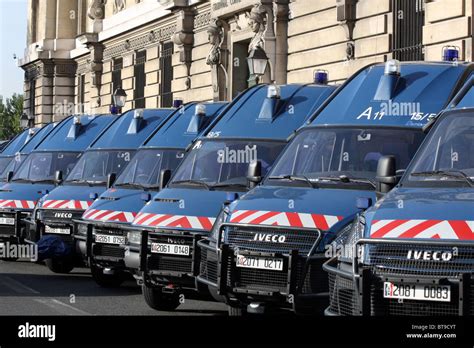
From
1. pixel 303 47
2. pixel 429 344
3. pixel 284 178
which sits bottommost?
pixel 429 344

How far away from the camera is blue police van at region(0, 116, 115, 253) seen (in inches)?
827

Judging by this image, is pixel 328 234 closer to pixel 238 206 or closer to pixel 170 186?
pixel 238 206

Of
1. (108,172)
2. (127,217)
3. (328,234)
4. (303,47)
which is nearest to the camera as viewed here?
(328,234)

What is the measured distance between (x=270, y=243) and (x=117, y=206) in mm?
5547

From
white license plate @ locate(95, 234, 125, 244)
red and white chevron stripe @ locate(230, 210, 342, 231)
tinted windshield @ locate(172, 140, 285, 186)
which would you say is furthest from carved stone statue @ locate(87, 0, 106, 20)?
red and white chevron stripe @ locate(230, 210, 342, 231)

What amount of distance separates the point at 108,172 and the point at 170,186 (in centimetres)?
478

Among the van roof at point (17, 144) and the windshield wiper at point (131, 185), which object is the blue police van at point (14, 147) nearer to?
the van roof at point (17, 144)

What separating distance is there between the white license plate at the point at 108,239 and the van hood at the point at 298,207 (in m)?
4.44

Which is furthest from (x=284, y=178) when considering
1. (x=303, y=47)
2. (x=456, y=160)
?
(x=303, y=47)

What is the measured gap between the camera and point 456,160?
9.88 metres

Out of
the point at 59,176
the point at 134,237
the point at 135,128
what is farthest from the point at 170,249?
the point at 59,176

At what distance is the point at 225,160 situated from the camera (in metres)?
14.5

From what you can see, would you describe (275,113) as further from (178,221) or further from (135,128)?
(135,128)

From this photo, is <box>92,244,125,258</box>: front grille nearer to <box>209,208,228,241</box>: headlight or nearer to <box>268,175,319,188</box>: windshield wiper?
<box>209,208,228,241</box>: headlight
